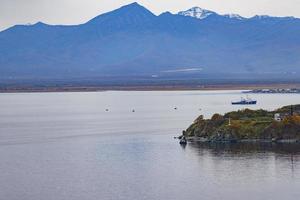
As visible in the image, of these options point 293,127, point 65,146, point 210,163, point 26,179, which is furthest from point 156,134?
point 26,179

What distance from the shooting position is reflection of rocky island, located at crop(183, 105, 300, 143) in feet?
206

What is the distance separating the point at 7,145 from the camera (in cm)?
6919

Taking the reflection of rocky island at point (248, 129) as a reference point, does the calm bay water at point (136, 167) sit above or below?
below

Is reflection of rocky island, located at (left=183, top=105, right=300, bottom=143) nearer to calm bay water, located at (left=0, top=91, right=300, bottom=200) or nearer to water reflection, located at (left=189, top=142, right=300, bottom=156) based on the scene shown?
water reflection, located at (left=189, top=142, right=300, bottom=156)

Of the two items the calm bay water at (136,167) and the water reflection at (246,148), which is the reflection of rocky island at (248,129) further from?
the calm bay water at (136,167)

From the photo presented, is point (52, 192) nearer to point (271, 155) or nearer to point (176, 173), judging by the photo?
point (176, 173)

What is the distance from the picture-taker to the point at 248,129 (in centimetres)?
6469

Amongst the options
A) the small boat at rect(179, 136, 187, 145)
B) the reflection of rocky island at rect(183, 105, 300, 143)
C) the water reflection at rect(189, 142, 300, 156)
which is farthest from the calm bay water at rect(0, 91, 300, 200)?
the reflection of rocky island at rect(183, 105, 300, 143)

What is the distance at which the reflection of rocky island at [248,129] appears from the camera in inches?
2468

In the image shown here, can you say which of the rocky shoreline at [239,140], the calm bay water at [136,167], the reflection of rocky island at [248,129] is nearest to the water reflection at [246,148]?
the calm bay water at [136,167]

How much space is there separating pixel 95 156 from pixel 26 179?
11.2 m

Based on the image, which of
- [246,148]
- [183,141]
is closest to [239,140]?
[246,148]

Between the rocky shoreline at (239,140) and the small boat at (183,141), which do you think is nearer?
the rocky shoreline at (239,140)

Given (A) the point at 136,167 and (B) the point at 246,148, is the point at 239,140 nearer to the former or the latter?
(B) the point at 246,148
